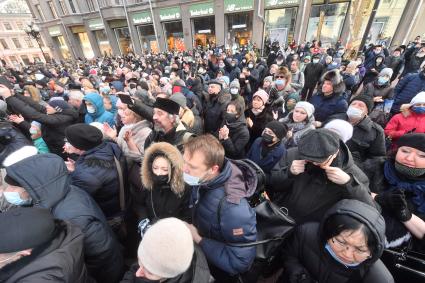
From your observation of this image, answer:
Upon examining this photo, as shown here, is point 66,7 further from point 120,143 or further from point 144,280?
point 144,280

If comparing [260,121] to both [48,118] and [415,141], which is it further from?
[48,118]

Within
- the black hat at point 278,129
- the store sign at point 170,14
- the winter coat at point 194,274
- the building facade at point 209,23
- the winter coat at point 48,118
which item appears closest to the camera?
the winter coat at point 194,274

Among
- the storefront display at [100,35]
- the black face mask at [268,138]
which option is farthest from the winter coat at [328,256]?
the storefront display at [100,35]

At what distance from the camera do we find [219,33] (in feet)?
64.3

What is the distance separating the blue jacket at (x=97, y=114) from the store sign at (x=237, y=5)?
59.7ft

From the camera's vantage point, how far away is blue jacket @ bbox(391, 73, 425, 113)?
14.9 ft

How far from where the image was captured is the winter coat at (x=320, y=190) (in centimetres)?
167

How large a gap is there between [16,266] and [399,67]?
11.9 m

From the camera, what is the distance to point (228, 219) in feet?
5.04

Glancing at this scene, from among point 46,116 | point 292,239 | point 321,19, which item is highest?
point 321,19

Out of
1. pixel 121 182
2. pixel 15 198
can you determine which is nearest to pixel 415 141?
pixel 121 182

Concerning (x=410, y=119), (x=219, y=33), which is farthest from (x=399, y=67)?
(x=219, y=33)

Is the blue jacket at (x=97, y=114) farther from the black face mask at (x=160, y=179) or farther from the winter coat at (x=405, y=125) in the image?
the winter coat at (x=405, y=125)

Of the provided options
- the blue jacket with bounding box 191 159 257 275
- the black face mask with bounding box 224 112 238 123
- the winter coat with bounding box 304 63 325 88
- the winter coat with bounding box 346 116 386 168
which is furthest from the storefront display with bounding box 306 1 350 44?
the blue jacket with bounding box 191 159 257 275
